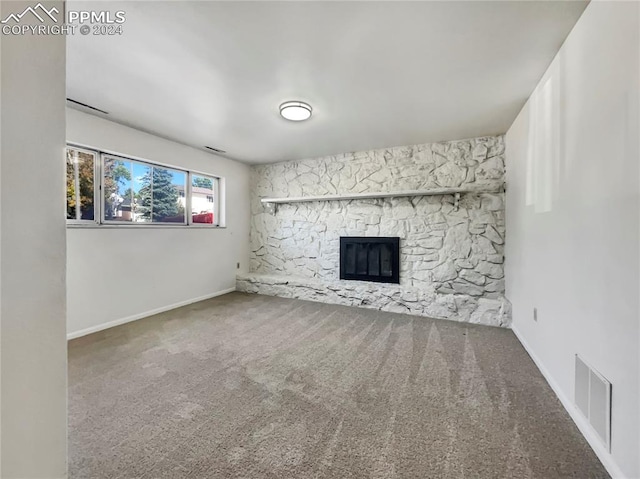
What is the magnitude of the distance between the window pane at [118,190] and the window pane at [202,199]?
3.00 ft

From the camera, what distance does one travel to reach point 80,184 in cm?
307

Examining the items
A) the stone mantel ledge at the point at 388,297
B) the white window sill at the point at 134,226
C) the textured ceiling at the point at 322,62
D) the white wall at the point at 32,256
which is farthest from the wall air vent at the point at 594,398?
the white window sill at the point at 134,226

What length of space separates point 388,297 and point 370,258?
0.67 metres

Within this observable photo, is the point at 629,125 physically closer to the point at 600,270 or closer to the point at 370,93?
the point at 600,270

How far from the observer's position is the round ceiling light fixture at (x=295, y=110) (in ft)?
8.77

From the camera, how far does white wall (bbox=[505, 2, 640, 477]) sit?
4.01 feet

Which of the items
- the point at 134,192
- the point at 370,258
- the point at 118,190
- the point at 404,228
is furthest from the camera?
the point at 370,258

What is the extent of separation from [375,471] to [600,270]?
1.50m

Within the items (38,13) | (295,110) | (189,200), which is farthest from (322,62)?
(189,200)

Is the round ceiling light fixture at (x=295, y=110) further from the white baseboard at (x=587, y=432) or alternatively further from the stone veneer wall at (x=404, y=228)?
the white baseboard at (x=587, y=432)

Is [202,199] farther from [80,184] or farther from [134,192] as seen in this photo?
[80,184]

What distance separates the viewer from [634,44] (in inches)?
47.7

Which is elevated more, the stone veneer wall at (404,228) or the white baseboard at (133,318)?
the stone veneer wall at (404,228)

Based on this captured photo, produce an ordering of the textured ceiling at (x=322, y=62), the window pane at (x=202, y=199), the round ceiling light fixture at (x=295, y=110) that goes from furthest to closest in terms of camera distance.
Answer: the window pane at (x=202, y=199), the round ceiling light fixture at (x=295, y=110), the textured ceiling at (x=322, y=62)
